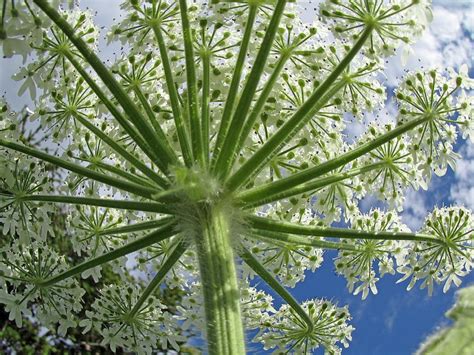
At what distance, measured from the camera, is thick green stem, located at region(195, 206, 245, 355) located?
149 inches

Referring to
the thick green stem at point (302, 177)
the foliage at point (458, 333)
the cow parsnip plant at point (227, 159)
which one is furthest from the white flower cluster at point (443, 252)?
the foliage at point (458, 333)

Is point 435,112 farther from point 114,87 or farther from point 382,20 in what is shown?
point 114,87

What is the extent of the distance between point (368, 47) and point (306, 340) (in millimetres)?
2834

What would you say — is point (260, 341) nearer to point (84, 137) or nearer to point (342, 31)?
point (84, 137)

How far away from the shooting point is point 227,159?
429 centimetres

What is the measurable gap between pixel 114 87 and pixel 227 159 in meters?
0.82

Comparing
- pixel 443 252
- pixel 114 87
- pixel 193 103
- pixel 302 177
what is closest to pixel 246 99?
pixel 193 103

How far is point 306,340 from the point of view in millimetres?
6469

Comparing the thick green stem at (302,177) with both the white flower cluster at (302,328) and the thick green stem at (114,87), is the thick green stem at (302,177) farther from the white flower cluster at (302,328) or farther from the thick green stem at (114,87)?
the white flower cluster at (302,328)

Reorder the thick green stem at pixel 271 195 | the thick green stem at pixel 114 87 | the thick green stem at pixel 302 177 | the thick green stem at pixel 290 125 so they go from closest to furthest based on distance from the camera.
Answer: the thick green stem at pixel 114 87 < the thick green stem at pixel 290 125 < the thick green stem at pixel 302 177 < the thick green stem at pixel 271 195

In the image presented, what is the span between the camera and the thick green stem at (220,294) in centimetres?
379

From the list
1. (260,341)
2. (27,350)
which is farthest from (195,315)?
(27,350)

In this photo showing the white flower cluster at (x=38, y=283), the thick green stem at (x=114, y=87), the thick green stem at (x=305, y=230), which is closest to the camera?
the thick green stem at (x=114, y=87)

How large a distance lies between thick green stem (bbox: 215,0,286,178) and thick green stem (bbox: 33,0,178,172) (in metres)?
0.32
